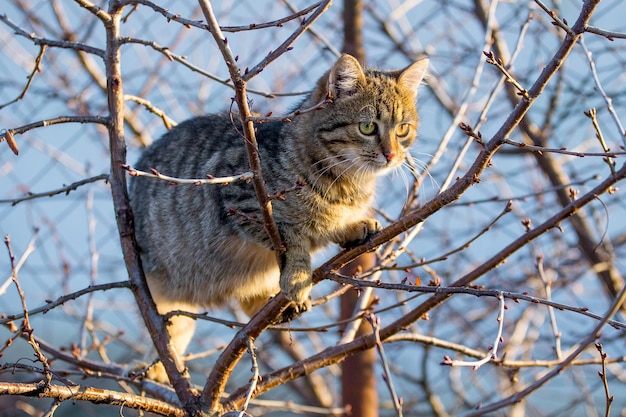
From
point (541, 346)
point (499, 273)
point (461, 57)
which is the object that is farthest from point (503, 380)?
point (461, 57)

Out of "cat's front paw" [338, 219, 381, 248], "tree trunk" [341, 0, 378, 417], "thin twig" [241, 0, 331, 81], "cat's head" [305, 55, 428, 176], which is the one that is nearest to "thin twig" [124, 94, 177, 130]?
"cat's head" [305, 55, 428, 176]

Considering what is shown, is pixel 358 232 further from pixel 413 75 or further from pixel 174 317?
pixel 174 317

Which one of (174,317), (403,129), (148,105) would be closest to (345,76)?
(403,129)

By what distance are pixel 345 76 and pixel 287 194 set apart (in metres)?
0.55

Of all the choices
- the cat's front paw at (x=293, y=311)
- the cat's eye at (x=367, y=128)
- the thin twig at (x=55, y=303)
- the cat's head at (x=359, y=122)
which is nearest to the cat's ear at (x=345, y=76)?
the cat's head at (x=359, y=122)

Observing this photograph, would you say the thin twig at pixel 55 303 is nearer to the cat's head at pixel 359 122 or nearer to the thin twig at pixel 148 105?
the thin twig at pixel 148 105

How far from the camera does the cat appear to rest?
2.76 meters

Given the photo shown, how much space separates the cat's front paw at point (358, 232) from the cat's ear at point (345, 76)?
20.7 inches

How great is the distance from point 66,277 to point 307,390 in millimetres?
2089

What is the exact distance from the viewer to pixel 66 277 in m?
3.78

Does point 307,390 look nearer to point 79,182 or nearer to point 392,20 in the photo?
point 392,20

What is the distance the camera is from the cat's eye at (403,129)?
2.98 metres

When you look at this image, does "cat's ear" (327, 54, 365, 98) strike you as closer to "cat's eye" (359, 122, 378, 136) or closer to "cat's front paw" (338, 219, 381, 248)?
"cat's eye" (359, 122, 378, 136)

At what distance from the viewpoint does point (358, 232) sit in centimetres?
280
